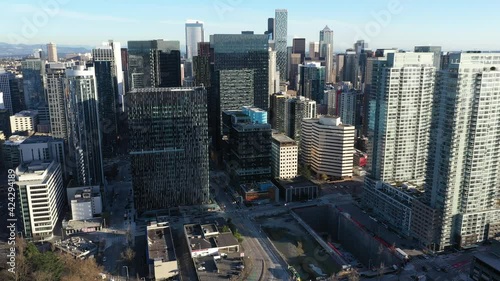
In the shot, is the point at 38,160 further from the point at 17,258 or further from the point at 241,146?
the point at 241,146

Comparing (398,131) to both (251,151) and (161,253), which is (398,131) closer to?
(251,151)

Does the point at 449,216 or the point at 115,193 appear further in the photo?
the point at 115,193

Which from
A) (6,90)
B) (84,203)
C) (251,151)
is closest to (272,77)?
(251,151)

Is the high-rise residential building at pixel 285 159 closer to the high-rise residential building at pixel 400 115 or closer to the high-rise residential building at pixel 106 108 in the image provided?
the high-rise residential building at pixel 400 115

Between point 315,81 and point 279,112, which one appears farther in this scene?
point 315,81

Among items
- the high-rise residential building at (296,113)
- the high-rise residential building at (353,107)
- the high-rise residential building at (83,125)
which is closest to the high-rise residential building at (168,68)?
the high-rise residential building at (296,113)

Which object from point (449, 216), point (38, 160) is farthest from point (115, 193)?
point (449, 216)
